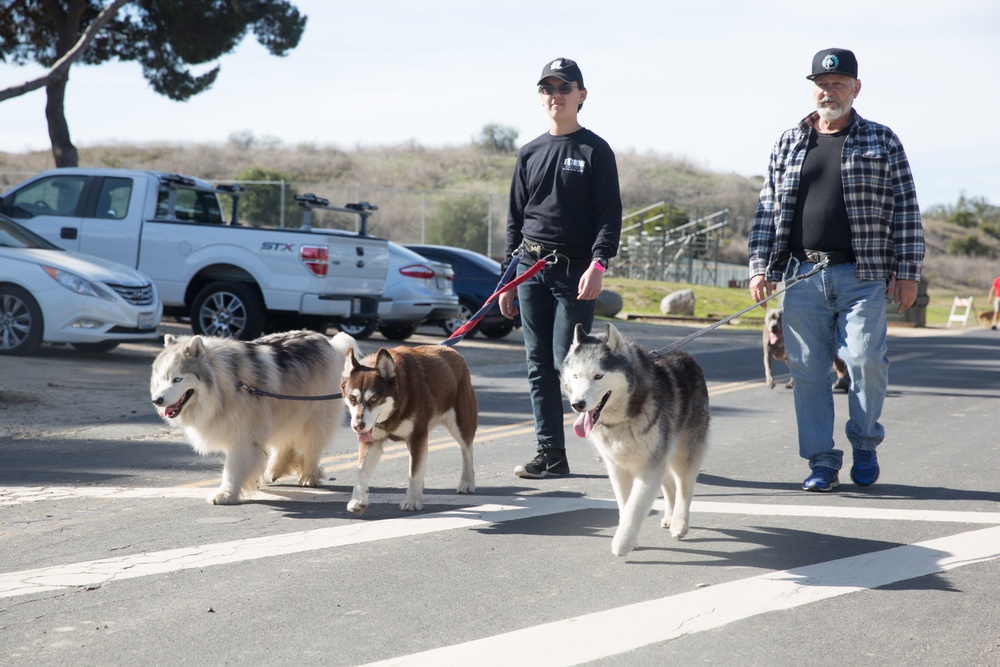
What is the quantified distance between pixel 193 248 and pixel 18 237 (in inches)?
90.5

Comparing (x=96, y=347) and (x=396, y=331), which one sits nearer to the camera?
(x=96, y=347)

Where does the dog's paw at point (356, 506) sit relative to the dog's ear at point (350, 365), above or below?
below

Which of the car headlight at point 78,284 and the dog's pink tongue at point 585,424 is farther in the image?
the car headlight at point 78,284

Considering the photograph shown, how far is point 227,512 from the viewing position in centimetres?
604

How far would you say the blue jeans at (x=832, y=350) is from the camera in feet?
21.7

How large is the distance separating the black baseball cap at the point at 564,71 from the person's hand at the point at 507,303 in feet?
4.95

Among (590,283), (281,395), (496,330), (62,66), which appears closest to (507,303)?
(590,283)

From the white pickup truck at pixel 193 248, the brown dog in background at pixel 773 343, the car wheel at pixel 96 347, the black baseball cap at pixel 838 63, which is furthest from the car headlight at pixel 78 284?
the black baseball cap at pixel 838 63

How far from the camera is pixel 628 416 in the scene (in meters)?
5.13

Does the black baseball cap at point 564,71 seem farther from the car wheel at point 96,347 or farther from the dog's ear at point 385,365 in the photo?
the car wheel at point 96,347

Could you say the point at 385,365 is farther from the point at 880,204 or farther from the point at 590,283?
the point at 880,204

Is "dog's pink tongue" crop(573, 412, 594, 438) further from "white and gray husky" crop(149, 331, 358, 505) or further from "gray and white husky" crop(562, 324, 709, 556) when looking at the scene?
"white and gray husky" crop(149, 331, 358, 505)

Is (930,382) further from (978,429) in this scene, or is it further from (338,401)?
(338,401)

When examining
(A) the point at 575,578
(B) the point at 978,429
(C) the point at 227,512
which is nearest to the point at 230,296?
(C) the point at 227,512
